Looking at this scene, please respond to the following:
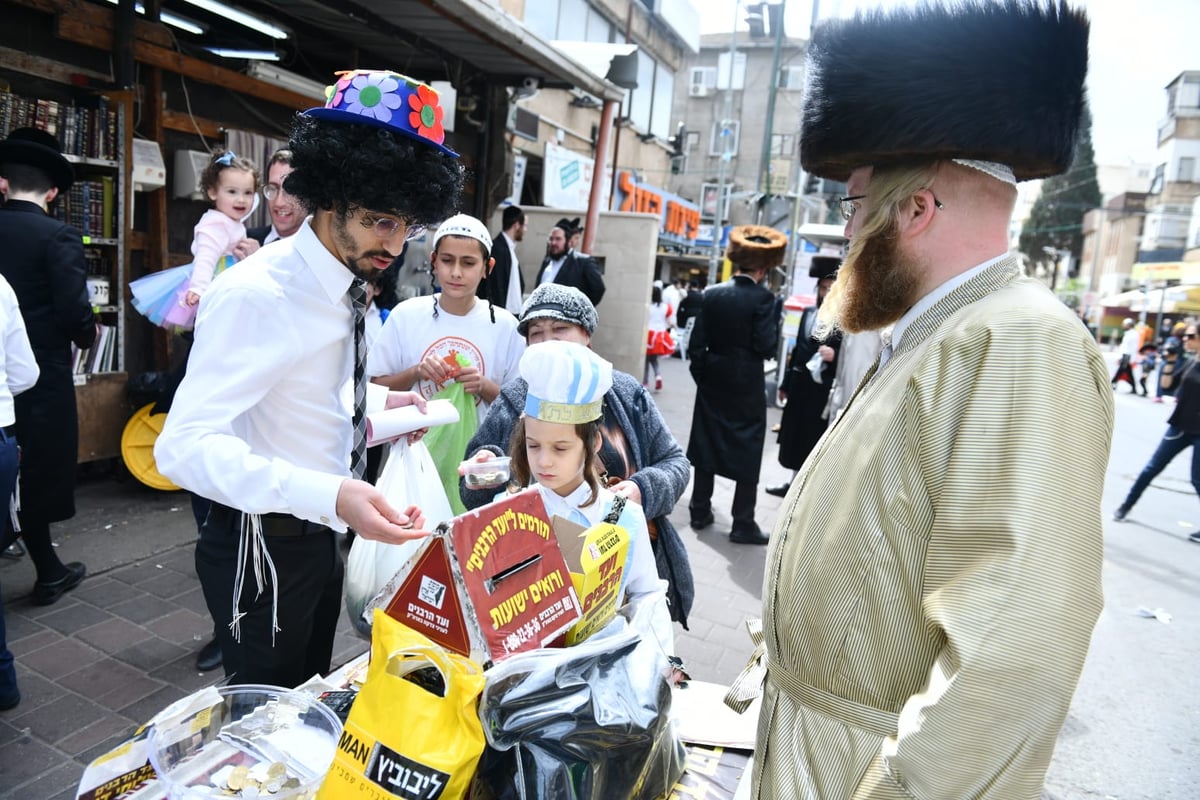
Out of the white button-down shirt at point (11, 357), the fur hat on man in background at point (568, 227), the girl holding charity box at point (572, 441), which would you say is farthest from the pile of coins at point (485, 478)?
the fur hat on man in background at point (568, 227)

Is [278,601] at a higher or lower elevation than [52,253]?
lower

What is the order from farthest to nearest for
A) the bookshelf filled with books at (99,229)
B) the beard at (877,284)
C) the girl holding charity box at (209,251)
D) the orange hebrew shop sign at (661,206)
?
the orange hebrew shop sign at (661,206) < the bookshelf filled with books at (99,229) < the girl holding charity box at (209,251) < the beard at (877,284)

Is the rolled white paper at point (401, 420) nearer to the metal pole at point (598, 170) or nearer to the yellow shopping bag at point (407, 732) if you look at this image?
the yellow shopping bag at point (407, 732)

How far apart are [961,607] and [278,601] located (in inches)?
63.1

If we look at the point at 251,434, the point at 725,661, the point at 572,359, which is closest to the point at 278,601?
the point at 251,434

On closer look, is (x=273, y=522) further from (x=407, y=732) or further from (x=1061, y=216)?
(x=1061, y=216)

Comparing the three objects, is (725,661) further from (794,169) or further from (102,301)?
(794,169)

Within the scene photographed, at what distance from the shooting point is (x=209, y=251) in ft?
14.2

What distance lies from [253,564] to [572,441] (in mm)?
914

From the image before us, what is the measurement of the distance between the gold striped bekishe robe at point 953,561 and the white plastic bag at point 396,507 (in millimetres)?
1350

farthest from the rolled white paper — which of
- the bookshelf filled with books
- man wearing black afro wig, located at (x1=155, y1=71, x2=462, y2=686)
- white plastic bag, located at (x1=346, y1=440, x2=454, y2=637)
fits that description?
the bookshelf filled with books

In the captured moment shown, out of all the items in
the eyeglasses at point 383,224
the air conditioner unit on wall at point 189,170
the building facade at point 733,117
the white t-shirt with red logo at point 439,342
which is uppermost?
the building facade at point 733,117

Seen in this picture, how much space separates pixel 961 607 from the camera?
0.99 metres

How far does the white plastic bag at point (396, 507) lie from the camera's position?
2.31 m
